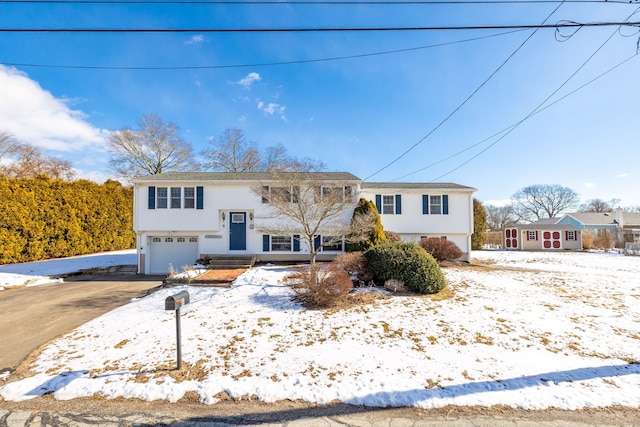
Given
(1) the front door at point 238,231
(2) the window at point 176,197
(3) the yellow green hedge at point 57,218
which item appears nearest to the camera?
(3) the yellow green hedge at point 57,218

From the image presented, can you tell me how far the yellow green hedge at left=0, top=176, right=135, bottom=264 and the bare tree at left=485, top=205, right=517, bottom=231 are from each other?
5710cm

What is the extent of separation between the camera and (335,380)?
3.69m

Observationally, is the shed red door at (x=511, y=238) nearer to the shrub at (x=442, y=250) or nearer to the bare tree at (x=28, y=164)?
the shrub at (x=442, y=250)

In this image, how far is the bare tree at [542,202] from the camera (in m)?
46.0

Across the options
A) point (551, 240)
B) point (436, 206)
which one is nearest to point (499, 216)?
point (551, 240)

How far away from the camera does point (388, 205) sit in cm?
1523

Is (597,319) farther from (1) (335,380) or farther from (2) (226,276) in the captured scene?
(2) (226,276)

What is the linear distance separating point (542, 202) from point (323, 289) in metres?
57.9

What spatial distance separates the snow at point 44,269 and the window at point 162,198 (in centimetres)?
425

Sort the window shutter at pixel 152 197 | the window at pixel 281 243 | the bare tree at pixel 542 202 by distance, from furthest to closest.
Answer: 1. the bare tree at pixel 542 202
2. the window at pixel 281 243
3. the window shutter at pixel 152 197

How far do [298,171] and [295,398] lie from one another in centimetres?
838

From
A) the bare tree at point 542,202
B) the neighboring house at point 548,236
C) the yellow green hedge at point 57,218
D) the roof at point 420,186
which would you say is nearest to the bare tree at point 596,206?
the bare tree at point 542,202

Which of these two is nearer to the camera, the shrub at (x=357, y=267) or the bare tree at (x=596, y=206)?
the shrub at (x=357, y=267)

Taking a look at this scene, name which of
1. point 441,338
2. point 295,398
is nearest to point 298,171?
point 441,338
